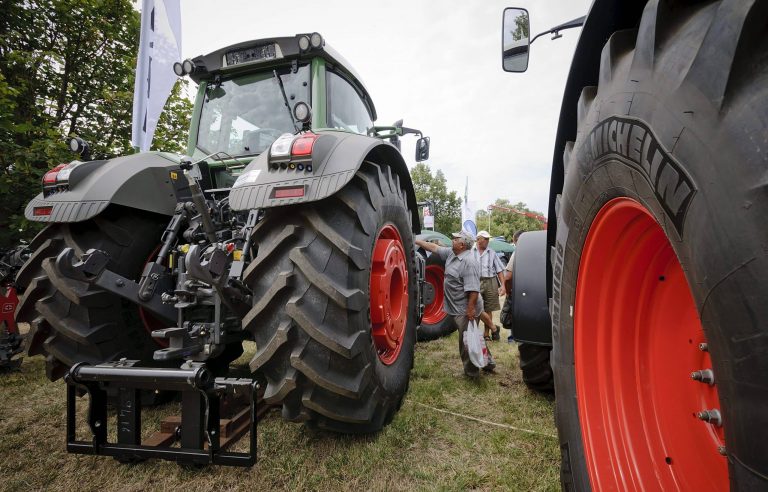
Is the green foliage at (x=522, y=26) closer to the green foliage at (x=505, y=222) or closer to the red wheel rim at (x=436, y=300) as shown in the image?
the red wheel rim at (x=436, y=300)

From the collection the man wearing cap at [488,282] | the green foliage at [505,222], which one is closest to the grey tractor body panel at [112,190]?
the man wearing cap at [488,282]

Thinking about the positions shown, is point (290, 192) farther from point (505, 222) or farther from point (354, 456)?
point (505, 222)

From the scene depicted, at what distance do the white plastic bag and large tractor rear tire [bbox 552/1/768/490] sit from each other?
2.50 m

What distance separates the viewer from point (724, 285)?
622 mm

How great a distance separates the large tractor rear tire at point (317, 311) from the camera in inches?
74.2

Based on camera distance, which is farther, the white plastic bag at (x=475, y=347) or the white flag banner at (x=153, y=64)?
the white flag banner at (x=153, y=64)

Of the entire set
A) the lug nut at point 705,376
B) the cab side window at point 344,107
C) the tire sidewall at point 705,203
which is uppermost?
the cab side window at point 344,107

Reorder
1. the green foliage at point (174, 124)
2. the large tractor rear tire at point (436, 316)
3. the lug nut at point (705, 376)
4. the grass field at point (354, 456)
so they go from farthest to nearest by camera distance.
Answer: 1. the green foliage at point (174, 124)
2. the large tractor rear tire at point (436, 316)
3. the grass field at point (354, 456)
4. the lug nut at point (705, 376)

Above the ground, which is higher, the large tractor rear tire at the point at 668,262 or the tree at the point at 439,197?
the tree at the point at 439,197

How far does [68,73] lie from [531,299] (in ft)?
34.6

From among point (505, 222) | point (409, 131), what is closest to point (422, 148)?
point (409, 131)

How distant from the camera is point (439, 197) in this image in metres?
40.6

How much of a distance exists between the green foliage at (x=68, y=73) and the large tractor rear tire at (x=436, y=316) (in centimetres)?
663

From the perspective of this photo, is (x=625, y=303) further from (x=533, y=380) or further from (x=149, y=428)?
(x=149, y=428)
